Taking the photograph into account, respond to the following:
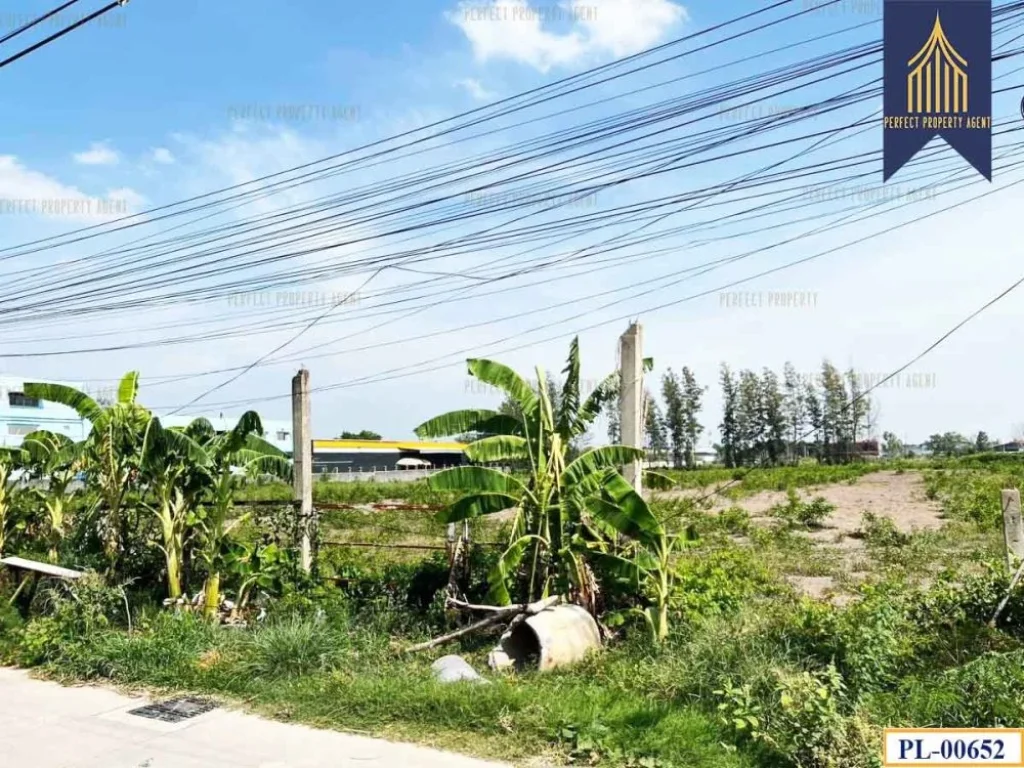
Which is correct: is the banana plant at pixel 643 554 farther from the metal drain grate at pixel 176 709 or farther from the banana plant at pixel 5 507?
the banana plant at pixel 5 507

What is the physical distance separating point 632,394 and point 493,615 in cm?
244

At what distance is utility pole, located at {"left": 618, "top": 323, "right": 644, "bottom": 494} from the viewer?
7273 millimetres


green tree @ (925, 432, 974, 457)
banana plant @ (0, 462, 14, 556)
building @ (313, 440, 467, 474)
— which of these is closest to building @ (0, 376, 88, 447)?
building @ (313, 440, 467, 474)

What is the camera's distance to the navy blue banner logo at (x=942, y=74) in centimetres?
656

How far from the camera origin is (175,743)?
4.98 m

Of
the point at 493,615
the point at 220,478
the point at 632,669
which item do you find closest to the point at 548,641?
the point at 632,669

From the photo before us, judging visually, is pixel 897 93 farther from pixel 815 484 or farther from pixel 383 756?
pixel 815 484

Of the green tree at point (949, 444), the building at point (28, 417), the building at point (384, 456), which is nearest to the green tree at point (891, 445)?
the green tree at point (949, 444)

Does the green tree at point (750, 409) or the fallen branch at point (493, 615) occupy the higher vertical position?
the green tree at point (750, 409)

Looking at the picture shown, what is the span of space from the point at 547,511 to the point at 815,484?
1979cm

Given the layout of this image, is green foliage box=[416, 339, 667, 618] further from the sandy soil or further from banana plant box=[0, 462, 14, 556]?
the sandy soil

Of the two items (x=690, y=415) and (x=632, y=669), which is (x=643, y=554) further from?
(x=690, y=415)

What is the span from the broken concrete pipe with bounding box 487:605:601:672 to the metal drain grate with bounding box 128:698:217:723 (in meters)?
2.23

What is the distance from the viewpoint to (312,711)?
211 inches
